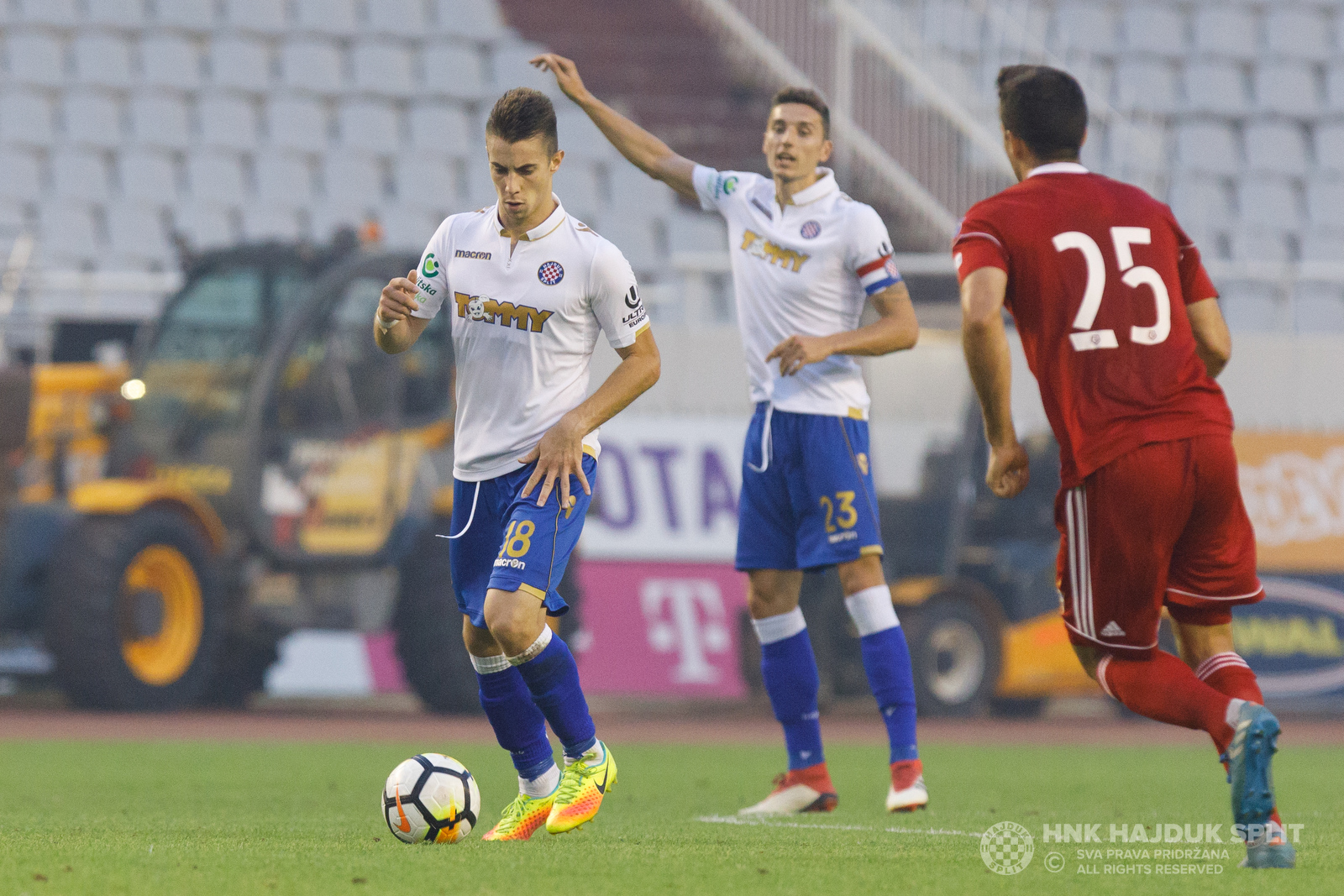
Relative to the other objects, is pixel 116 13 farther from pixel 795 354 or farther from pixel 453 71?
pixel 795 354

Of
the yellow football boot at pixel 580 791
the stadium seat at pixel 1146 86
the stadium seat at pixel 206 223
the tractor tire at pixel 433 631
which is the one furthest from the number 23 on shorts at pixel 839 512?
the stadium seat at pixel 1146 86

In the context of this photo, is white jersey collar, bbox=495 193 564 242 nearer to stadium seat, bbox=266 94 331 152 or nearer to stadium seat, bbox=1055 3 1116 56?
stadium seat, bbox=266 94 331 152

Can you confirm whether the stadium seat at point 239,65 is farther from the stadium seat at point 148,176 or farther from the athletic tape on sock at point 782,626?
the athletic tape on sock at point 782,626

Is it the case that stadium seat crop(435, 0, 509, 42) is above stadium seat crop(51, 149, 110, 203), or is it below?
above

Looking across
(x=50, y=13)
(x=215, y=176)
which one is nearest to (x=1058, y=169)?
(x=215, y=176)

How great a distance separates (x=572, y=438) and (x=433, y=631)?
22.6 ft

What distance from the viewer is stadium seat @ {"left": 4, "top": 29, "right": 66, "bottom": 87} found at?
60.0 ft

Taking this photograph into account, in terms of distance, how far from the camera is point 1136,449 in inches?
188

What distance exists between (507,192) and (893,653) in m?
2.27

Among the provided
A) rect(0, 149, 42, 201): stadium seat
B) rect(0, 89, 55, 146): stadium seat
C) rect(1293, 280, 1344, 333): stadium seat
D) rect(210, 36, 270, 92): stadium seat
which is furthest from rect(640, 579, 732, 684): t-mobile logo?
rect(0, 89, 55, 146): stadium seat

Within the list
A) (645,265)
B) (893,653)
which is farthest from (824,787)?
(645,265)

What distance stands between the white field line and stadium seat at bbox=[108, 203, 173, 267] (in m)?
11.7

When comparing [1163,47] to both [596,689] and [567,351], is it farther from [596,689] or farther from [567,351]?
[567,351]

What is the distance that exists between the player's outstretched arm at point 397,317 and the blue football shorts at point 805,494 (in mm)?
1522
